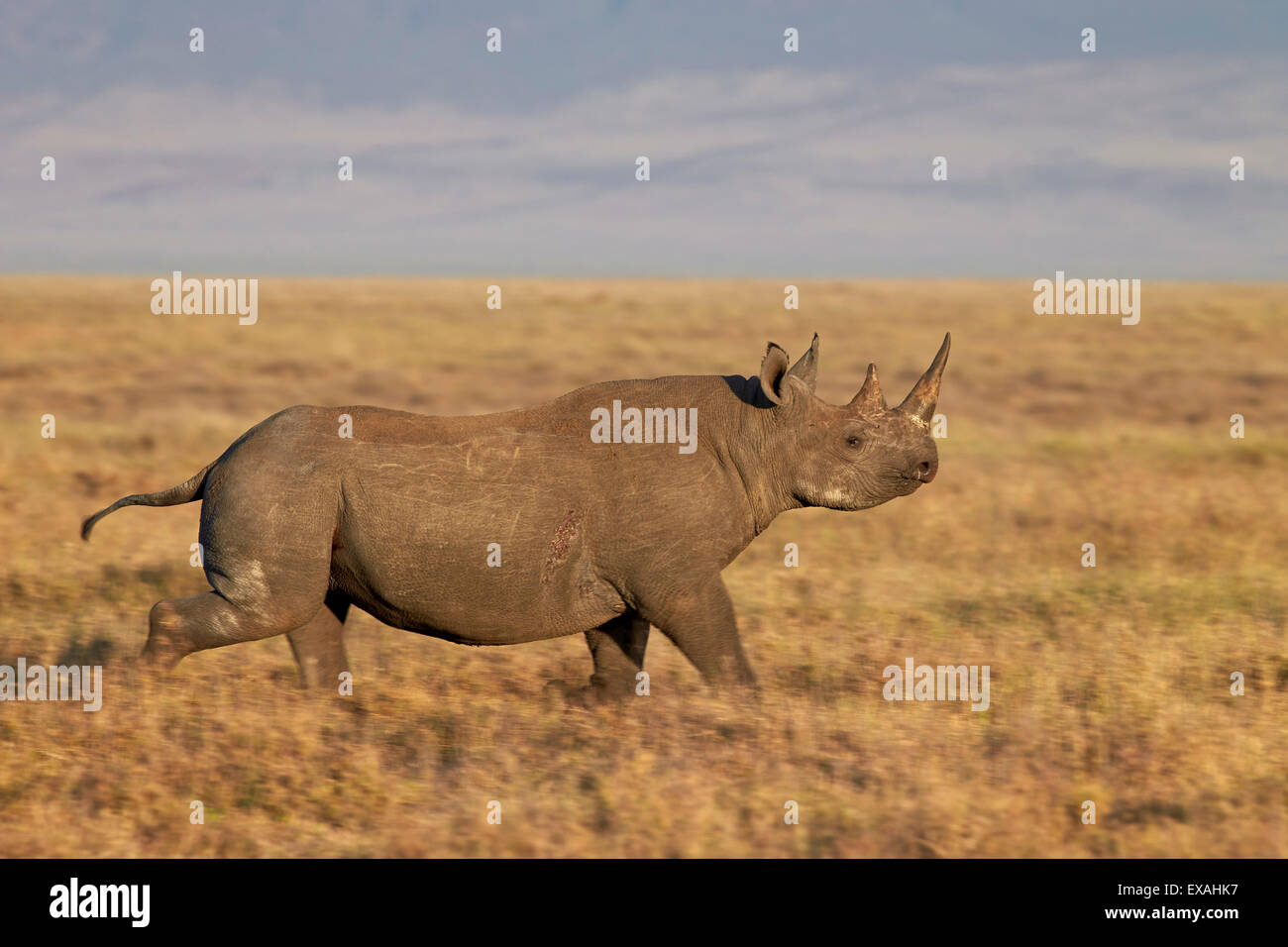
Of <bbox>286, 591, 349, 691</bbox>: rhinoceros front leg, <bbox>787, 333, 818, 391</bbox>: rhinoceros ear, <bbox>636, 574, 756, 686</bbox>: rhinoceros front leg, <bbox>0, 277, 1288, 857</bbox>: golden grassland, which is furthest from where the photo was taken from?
<bbox>787, 333, 818, 391</bbox>: rhinoceros ear

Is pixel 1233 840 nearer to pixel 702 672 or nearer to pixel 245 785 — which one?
pixel 702 672

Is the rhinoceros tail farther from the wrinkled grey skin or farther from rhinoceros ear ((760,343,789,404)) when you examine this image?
rhinoceros ear ((760,343,789,404))

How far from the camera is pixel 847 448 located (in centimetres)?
729

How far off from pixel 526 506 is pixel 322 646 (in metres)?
1.63

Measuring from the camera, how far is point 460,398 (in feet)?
83.3

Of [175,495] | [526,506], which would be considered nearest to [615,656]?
[526,506]

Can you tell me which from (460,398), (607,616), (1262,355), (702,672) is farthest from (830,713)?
(1262,355)

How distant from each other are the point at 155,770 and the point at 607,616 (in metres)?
2.31

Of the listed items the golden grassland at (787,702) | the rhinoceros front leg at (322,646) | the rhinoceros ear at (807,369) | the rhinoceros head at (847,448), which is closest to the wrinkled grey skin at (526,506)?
the rhinoceros head at (847,448)

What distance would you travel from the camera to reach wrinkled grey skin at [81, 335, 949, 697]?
669 cm

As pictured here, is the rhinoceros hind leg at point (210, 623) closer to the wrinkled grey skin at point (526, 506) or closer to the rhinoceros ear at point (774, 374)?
the wrinkled grey skin at point (526, 506)

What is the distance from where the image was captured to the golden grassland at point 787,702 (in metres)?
5.64

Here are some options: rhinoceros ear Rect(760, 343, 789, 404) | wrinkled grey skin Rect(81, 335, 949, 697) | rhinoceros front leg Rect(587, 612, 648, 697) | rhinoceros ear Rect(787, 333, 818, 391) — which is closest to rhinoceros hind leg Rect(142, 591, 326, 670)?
wrinkled grey skin Rect(81, 335, 949, 697)

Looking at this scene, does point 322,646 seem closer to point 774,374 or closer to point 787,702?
point 787,702
